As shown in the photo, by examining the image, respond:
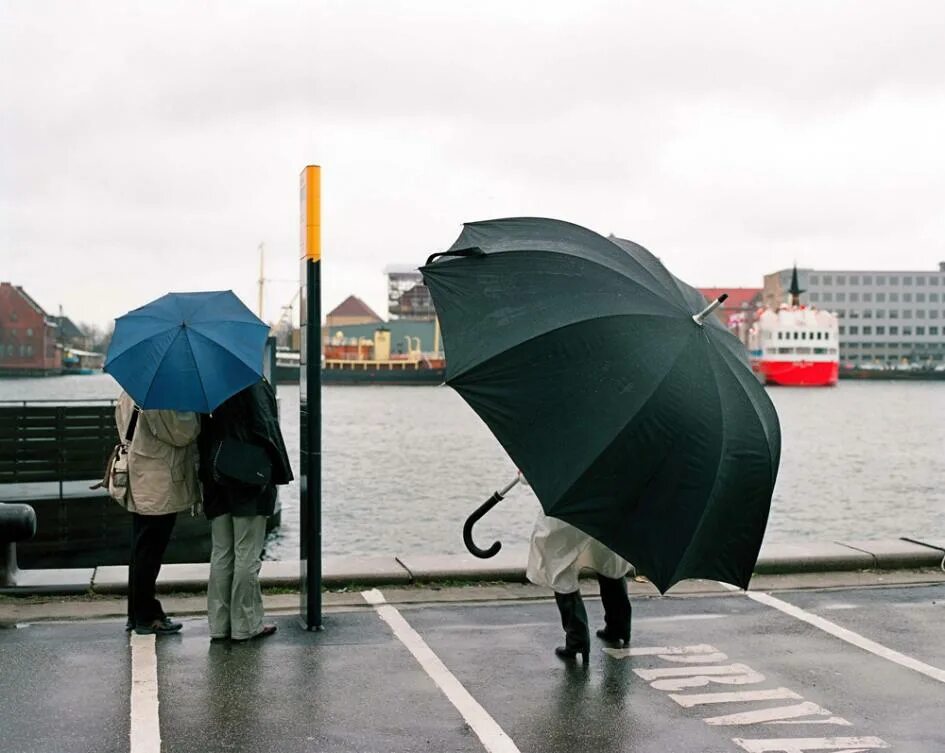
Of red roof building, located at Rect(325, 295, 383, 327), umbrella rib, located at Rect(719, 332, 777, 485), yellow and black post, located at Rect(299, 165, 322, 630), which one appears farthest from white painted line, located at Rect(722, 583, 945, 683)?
red roof building, located at Rect(325, 295, 383, 327)

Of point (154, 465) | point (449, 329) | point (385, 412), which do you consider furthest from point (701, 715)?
point (385, 412)

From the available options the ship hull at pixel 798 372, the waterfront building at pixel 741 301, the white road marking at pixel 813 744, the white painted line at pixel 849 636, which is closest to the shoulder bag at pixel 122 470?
the white road marking at pixel 813 744

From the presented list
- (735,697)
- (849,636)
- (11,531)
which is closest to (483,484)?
(11,531)

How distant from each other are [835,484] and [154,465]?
29799mm

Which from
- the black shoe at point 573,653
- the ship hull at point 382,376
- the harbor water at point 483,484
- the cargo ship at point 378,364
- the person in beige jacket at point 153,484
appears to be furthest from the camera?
the cargo ship at point 378,364

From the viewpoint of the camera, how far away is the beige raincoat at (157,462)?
657 centimetres

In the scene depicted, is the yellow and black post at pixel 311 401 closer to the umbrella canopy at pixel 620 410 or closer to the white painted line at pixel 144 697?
the white painted line at pixel 144 697

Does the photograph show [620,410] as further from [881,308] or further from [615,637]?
[881,308]

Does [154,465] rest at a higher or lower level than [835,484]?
higher

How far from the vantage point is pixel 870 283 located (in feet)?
523

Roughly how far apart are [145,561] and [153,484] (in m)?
0.52

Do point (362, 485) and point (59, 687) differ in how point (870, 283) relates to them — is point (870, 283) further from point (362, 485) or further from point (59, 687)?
point (59, 687)

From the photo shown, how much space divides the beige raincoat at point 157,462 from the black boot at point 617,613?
2531 mm

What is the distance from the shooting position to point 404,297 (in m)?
166
